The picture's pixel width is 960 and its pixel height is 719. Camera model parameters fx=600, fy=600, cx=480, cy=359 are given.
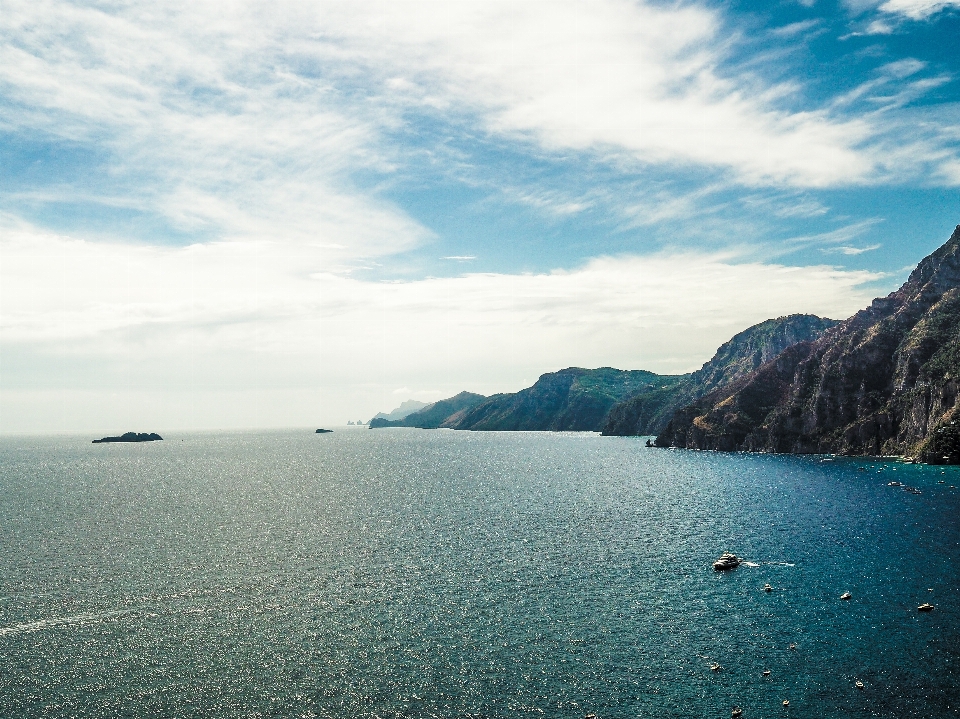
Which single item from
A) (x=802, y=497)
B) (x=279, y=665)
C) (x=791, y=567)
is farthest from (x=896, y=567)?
(x=279, y=665)

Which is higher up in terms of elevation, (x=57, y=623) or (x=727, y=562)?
(x=57, y=623)

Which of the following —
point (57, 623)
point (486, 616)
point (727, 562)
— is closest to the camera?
point (57, 623)

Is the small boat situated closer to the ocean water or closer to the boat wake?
the ocean water

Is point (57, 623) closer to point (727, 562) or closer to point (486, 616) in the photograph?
point (486, 616)

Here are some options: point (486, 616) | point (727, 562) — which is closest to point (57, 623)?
point (486, 616)

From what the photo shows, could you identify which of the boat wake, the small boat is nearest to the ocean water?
the boat wake

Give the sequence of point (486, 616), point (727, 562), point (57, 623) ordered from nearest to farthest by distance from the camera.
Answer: point (57, 623) → point (486, 616) → point (727, 562)

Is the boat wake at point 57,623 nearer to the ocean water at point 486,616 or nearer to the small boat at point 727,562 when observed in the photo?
the ocean water at point 486,616

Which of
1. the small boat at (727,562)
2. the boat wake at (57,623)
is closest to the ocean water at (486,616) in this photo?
the boat wake at (57,623)
